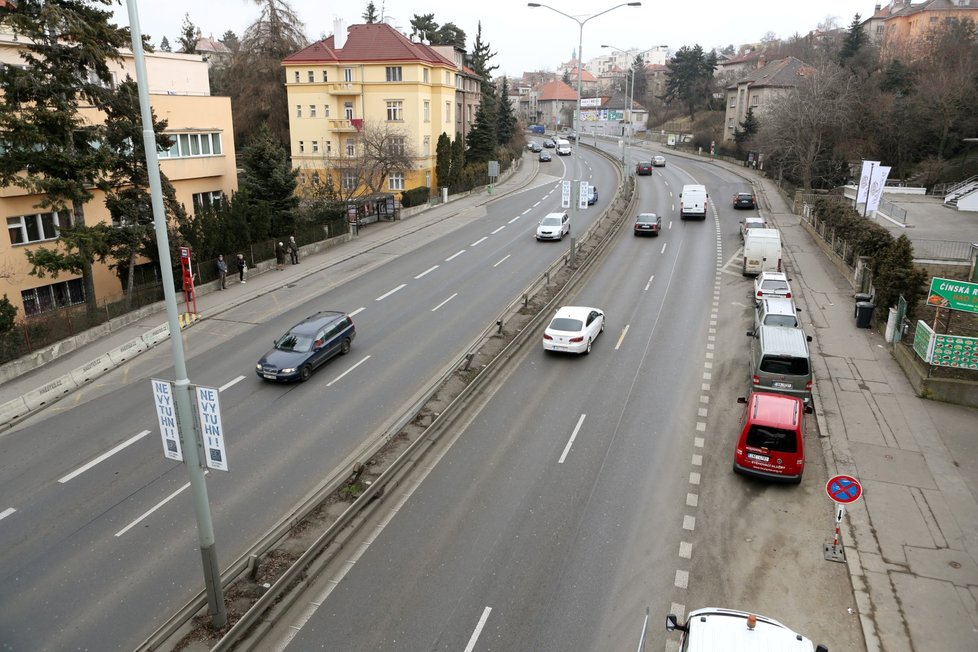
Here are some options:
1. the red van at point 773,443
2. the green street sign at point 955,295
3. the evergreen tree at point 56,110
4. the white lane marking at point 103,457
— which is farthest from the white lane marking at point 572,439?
the evergreen tree at point 56,110

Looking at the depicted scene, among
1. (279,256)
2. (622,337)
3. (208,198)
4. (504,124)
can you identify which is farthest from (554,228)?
(504,124)

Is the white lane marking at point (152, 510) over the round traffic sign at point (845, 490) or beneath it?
beneath

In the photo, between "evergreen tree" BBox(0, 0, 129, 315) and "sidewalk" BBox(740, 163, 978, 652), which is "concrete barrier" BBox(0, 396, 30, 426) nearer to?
"evergreen tree" BBox(0, 0, 129, 315)

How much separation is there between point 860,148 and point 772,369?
172 feet

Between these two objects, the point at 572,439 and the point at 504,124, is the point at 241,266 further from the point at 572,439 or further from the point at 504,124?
the point at 504,124

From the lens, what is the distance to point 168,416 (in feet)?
31.1

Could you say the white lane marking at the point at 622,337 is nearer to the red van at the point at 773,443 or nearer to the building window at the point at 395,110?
the red van at the point at 773,443

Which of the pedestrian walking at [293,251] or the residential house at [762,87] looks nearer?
the pedestrian walking at [293,251]

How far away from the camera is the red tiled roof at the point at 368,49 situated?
5572cm

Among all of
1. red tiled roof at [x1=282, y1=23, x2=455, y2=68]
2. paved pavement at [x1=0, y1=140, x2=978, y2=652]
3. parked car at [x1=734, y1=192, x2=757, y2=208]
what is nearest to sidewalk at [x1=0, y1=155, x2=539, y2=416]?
paved pavement at [x1=0, y1=140, x2=978, y2=652]

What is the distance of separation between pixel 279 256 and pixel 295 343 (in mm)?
14830

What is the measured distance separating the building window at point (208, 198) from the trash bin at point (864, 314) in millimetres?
31013

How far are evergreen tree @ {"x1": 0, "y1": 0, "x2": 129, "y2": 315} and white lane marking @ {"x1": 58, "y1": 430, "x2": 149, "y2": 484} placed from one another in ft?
31.7

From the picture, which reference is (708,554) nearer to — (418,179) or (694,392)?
(694,392)
